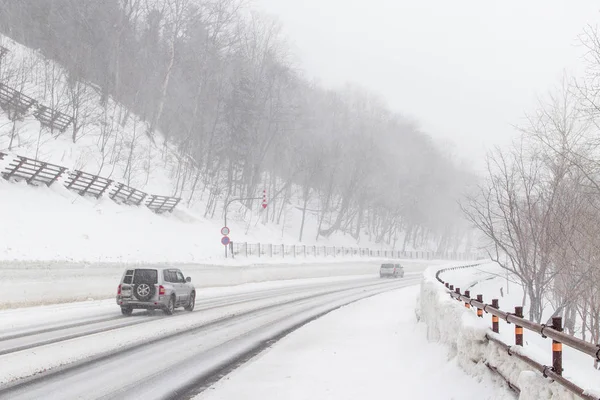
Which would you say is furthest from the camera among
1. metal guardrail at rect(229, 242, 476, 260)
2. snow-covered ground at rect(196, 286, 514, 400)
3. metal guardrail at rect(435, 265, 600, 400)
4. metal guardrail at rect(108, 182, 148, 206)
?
metal guardrail at rect(229, 242, 476, 260)

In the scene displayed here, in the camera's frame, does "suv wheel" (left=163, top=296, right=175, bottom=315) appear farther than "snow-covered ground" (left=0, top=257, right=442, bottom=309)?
Yes

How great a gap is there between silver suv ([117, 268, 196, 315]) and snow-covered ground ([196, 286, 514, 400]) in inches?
236

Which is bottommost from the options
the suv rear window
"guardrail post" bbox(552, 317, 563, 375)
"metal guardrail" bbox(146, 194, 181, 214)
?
the suv rear window

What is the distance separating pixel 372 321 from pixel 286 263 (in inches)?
1140

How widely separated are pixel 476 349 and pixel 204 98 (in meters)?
60.4

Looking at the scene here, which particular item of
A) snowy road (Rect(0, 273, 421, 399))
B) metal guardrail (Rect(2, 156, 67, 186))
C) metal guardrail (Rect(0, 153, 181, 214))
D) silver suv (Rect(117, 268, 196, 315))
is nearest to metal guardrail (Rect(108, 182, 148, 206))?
metal guardrail (Rect(0, 153, 181, 214))

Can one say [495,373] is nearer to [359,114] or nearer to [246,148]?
[246,148]

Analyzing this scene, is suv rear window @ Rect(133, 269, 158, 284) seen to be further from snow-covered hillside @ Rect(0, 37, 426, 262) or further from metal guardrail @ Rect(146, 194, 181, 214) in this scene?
metal guardrail @ Rect(146, 194, 181, 214)

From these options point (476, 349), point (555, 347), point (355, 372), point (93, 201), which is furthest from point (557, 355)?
point (93, 201)

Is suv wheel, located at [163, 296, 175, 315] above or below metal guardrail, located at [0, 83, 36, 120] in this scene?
below

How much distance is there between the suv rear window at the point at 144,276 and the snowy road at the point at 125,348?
1182mm

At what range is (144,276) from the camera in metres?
19.2

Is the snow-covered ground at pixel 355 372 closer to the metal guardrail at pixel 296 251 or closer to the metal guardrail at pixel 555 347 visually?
the metal guardrail at pixel 555 347

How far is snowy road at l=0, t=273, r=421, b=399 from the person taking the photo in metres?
8.08
